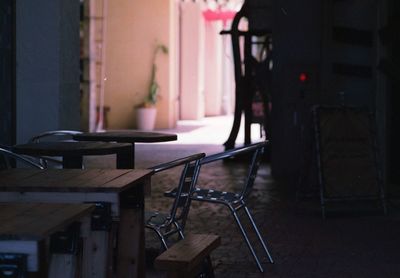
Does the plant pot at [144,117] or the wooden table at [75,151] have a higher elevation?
the wooden table at [75,151]

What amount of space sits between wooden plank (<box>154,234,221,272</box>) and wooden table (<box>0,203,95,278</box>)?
554 millimetres

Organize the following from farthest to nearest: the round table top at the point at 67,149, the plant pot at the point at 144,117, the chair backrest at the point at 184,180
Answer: the plant pot at the point at 144,117
the round table top at the point at 67,149
the chair backrest at the point at 184,180

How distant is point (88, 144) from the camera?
5516 millimetres

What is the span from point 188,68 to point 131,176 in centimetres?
2237

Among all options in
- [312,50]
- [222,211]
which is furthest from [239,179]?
[222,211]

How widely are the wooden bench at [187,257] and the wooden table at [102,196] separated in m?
0.28

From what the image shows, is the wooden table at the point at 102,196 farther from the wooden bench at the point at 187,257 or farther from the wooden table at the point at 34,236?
the wooden table at the point at 34,236

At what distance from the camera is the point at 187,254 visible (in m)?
3.92

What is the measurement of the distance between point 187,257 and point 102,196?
0.46 m

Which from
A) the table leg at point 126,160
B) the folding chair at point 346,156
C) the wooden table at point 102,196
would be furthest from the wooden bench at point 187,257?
the folding chair at point 346,156

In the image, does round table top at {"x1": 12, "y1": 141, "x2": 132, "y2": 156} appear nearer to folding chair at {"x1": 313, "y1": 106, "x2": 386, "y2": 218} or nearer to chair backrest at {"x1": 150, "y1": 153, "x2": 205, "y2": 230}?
chair backrest at {"x1": 150, "y1": 153, "x2": 205, "y2": 230}

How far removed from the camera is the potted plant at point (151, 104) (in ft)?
70.6

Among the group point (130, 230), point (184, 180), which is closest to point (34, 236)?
point (130, 230)

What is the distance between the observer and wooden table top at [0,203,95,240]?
2766 mm
